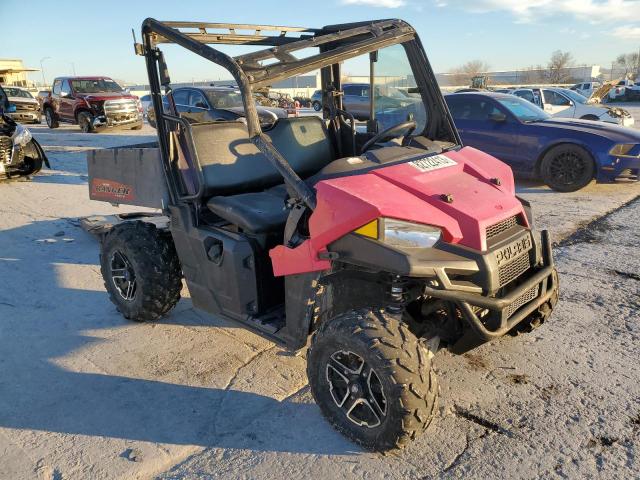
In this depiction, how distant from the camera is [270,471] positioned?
247 cm

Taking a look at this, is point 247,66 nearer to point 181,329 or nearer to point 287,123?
point 287,123

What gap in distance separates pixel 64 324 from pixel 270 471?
7.73 feet

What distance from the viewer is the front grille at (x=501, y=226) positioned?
2640 mm

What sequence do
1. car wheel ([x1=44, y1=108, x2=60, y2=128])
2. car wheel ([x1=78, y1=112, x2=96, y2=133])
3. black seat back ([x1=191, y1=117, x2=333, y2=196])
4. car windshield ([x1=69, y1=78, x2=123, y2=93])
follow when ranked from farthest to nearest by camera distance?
car wheel ([x1=44, y1=108, x2=60, y2=128]), car windshield ([x1=69, y1=78, x2=123, y2=93]), car wheel ([x1=78, y1=112, x2=96, y2=133]), black seat back ([x1=191, y1=117, x2=333, y2=196])

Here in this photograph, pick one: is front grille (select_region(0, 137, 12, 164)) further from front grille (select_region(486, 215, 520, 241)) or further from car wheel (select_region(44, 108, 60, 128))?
car wheel (select_region(44, 108, 60, 128))

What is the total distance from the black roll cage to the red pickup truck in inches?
566

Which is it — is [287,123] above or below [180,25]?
below

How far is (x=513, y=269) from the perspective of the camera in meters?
2.70

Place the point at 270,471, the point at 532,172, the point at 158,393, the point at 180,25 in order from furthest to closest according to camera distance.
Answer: the point at 532,172 < the point at 180,25 < the point at 158,393 < the point at 270,471

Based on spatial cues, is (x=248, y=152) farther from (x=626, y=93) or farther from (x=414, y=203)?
(x=626, y=93)

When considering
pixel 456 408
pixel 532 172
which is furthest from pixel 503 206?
pixel 532 172

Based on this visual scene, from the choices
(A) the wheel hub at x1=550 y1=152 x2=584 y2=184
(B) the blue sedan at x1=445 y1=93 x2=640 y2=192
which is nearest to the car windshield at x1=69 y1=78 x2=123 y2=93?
(B) the blue sedan at x1=445 y1=93 x2=640 y2=192

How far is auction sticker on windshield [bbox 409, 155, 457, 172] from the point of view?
115 inches

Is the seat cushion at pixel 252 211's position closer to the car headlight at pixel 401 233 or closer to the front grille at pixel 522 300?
the car headlight at pixel 401 233
